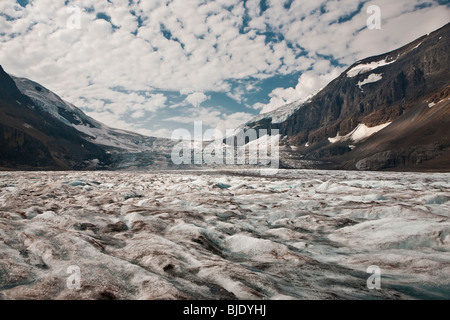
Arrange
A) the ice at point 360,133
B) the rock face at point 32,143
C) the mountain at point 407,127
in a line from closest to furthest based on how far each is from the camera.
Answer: the rock face at point 32,143 < the mountain at point 407,127 < the ice at point 360,133

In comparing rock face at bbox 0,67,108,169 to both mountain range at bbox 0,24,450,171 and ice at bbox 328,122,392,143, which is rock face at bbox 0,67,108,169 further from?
ice at bbox 328,122,392,143

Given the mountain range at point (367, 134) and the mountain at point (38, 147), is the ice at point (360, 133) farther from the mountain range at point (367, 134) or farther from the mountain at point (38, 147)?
the mountain at point (38, 147)

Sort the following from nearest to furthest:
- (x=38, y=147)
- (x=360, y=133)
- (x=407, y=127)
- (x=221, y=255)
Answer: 1. (x=221, y=255)
2. (x=38, y=147)
3. (x=407, y=127)
4. (x=360, y=133)

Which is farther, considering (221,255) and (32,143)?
(32,143)

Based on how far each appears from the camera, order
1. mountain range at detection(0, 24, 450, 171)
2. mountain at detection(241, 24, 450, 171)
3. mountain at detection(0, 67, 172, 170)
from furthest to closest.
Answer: mountain at detection(241, 24, 450, 171), mountain range at detection(0, 24, 450, 171), mountain at detection(0, 67, 172, 170)

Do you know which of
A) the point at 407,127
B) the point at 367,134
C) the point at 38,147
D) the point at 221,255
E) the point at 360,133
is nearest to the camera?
the point at 221,255

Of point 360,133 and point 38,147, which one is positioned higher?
point 360,133

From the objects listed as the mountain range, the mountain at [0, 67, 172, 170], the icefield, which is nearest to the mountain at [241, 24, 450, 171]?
the mountain range

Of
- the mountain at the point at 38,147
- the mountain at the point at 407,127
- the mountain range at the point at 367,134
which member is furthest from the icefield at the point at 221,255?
the mountain at the point at 407,127

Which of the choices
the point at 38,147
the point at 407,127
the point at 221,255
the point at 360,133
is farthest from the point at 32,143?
the point at 360,133

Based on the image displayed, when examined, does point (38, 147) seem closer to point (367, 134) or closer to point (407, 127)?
point (407, 127)
